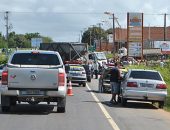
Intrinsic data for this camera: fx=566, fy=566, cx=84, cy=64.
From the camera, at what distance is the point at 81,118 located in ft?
58.0

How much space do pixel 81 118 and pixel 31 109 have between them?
326 cm

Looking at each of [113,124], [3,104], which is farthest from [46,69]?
[113,124]

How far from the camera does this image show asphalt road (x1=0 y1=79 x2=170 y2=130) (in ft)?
50.5

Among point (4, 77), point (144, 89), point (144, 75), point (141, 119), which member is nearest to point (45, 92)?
point (4, 77)

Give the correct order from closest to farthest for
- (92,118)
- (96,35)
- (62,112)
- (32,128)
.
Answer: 1. (32,128)
2. (92,118)
3. (62,112)
4. (96,35)

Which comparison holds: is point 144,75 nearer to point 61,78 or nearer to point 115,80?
point 115,80

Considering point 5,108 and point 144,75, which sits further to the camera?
point 144,75

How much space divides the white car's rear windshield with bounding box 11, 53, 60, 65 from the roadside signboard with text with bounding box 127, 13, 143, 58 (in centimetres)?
4477

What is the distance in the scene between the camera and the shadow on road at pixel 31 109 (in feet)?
62.3

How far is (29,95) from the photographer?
718 inches

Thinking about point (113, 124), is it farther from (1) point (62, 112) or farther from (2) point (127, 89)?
(2) point (127, 89)

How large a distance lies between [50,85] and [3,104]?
1.79 meters

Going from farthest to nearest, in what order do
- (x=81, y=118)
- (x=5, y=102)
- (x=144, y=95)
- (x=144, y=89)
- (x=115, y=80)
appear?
(x=115, y=80) < (x=144, y=89) < (x=144, y=95) < (x=5, y=102) < (x=81, y=118)

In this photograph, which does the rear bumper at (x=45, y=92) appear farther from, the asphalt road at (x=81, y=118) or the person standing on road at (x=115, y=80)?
the person standing on road at (x=115, y=80)
